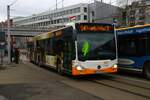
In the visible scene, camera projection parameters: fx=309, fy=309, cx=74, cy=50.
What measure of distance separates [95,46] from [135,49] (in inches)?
107

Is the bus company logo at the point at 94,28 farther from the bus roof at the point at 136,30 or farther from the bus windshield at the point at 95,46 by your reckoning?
the bus roof at the point at 136,30

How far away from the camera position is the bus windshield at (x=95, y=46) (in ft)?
49.2

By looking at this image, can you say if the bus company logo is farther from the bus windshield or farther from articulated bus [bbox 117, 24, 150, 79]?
articulated bus [bbox 117, 24, 150, 79]

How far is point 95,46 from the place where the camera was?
1515 cm

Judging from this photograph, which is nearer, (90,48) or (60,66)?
(90,48)

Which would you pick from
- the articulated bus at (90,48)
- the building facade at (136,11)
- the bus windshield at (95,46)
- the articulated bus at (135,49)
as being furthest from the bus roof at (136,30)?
the building facade at (136,11)

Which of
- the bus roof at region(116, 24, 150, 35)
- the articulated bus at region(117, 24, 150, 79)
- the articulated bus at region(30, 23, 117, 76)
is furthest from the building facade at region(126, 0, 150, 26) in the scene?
the articulated bus at region(30, 23, 117, 76)

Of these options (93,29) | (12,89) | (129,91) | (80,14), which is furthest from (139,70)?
(80,14)

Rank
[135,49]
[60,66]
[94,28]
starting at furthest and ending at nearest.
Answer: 1. [60,66]
2. [135,49]
3. [94,28]

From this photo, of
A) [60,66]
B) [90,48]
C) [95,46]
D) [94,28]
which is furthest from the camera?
[60,66]

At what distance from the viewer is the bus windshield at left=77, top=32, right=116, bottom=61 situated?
49.2 ft

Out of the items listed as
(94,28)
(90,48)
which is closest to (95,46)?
(90,48)

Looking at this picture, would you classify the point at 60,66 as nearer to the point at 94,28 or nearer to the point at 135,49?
the point at 94,28

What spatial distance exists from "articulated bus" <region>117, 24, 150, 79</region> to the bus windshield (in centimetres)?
158
